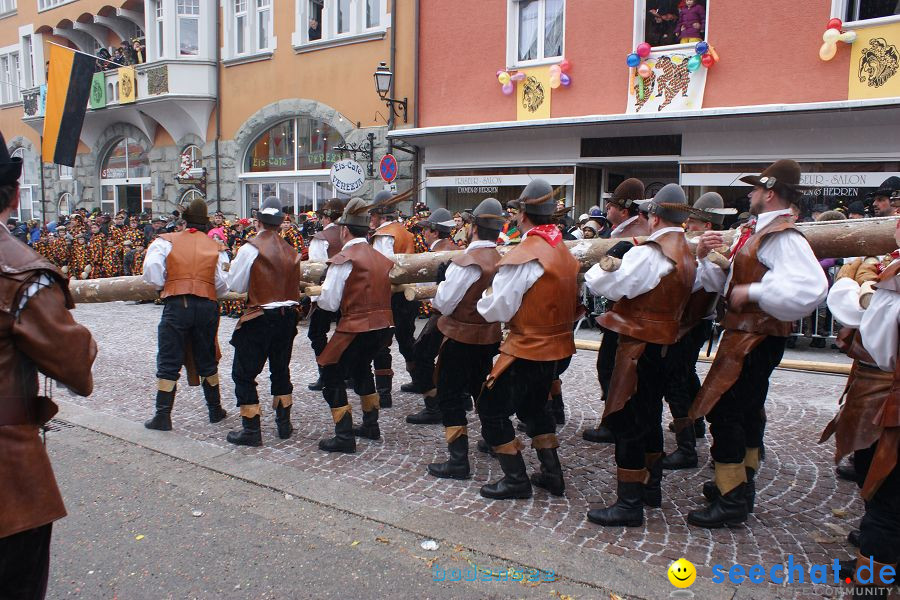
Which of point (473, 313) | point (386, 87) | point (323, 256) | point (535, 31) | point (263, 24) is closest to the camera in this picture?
point (473, 313)

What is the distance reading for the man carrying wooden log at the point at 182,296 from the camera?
5.74 meters

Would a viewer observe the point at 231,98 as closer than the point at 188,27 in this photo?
Yes

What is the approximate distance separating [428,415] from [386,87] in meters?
10.1

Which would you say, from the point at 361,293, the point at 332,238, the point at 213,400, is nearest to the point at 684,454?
the point at 361,293

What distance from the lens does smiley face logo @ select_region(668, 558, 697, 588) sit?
3.32m

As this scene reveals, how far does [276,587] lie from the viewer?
3.33 m

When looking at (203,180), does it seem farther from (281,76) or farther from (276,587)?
(276,587)

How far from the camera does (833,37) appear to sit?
10227 mm

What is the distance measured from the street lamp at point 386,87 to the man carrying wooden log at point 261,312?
9.47 meters

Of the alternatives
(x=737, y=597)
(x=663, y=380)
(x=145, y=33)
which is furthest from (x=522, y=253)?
(x=145, y=33)

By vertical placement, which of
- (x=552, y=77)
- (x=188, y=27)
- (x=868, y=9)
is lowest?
(x=552, y=77)

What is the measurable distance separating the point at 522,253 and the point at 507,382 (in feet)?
2.66

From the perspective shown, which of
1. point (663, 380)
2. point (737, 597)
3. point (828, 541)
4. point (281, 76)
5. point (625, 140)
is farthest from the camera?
point (281, 76)

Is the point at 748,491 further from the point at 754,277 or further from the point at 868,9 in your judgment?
the point at 868,9
